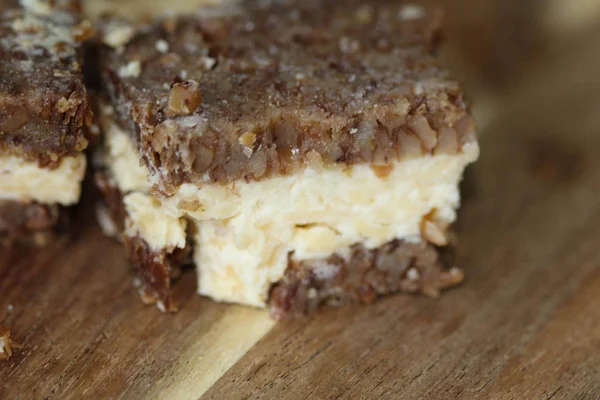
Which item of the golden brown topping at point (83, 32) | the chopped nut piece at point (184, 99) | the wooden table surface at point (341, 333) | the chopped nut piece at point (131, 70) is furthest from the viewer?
the golden brown topping at point (83, 32)

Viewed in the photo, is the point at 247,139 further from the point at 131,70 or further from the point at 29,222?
the point at 29,222

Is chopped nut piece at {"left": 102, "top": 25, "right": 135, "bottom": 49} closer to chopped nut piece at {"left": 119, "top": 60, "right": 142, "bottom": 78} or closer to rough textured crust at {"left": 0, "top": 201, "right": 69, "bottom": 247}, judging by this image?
chopped nut piece at {"left": 119, "top": 60, "right": 142, "bottom": 78}

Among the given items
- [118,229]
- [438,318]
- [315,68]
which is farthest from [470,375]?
[118,229]

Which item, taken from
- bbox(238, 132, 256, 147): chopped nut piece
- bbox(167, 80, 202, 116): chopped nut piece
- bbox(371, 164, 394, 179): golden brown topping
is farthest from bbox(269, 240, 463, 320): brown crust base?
bbox(167, 80, 202, 116): chopped nut piece

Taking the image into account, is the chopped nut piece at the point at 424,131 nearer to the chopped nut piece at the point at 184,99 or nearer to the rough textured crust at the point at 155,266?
the chopped nut piece at the point at 184,99

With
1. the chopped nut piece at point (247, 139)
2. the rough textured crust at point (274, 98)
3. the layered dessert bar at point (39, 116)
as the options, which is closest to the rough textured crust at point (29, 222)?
the layered dessert bar at point (39, 116)

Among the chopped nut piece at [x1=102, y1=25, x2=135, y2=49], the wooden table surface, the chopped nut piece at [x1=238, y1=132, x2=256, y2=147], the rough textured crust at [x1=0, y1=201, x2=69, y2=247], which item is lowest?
the wooden table surface

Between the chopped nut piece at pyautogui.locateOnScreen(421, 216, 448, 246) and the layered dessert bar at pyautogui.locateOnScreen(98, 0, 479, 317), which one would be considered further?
the chopped nut piece at pyautogui.locateOnScreen(421, 216, 448, 246)
